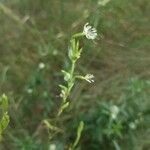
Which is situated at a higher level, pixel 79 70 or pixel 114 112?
pixel 79 70

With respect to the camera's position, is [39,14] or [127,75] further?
[39,14]

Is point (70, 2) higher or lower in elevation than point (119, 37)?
higher

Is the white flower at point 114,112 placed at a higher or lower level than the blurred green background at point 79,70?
lower

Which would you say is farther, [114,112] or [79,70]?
[79,70]

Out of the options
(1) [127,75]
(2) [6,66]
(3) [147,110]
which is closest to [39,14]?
(2) [6,66]

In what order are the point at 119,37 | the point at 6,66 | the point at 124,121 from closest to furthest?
the point at 124,121 → the point at 6,66 → the point at 119,37

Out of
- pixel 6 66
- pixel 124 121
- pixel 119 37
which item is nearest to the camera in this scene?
pixel 124 121

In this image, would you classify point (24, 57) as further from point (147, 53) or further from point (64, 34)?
point (147, 53)

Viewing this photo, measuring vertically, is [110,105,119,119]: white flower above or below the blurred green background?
below
